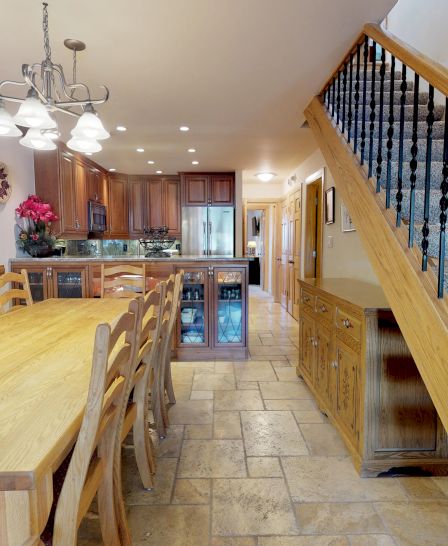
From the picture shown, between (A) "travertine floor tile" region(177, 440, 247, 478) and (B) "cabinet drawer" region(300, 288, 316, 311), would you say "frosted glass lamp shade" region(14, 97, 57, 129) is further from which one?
(B) "cabinet drawer" region(300, 288, 316, 311)

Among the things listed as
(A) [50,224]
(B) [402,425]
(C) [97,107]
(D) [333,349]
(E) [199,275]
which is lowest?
(B) [402,425]

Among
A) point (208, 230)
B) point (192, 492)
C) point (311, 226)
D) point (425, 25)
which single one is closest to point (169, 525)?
point (192, 492)

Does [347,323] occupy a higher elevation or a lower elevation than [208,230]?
lower

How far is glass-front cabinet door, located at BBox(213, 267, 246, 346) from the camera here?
11.6ft

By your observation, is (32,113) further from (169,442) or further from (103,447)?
(169,442)

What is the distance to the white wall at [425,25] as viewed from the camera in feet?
7.80

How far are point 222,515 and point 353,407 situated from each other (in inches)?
35.2

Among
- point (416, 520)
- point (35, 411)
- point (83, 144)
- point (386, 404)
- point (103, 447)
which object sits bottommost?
point (416, 520)

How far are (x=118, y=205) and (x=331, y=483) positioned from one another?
500 cm

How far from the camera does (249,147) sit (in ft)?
13.4

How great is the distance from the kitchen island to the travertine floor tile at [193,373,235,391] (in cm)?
44

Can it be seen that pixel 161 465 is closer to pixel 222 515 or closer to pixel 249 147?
pixel 222 515

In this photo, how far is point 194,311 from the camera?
3619mm

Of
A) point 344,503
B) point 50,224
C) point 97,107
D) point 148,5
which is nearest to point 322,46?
point 148,5
